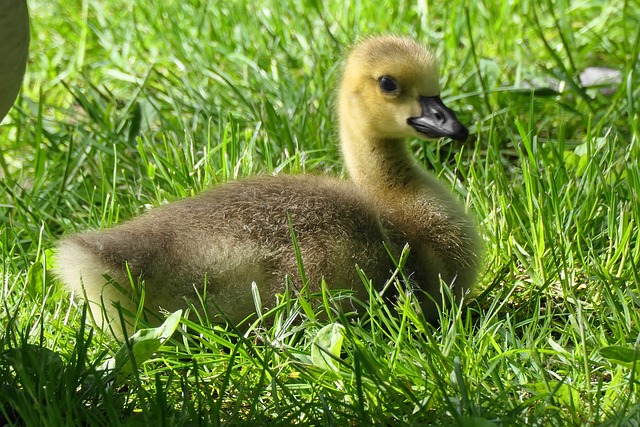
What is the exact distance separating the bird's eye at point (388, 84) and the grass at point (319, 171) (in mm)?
448

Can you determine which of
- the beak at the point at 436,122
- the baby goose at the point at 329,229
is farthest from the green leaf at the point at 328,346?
the beak at the point at 436,122

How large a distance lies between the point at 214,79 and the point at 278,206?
170 centimetres

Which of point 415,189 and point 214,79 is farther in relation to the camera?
point 214,79

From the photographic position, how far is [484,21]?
481 cm

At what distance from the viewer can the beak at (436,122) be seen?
9.86 ft

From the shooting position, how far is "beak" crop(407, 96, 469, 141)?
3.00 metres

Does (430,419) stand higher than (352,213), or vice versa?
(352,213)

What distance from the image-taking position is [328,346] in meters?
2.55

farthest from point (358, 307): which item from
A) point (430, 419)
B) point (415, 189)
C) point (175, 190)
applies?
point (175, 190)

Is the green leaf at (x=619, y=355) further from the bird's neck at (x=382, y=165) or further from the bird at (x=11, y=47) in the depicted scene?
the bird at (x=11, y=47)

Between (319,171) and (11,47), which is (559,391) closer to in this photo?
(319,171)

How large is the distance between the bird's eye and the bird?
1.10m

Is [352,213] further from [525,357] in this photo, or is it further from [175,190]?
[175,190]

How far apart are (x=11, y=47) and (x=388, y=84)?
1.17 meters
